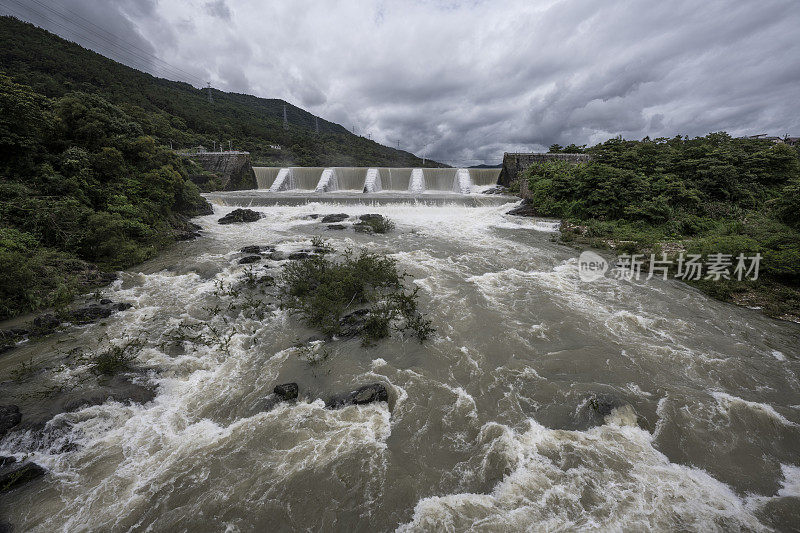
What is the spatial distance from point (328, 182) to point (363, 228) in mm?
14600

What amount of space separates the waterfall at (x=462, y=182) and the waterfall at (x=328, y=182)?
1157 cm

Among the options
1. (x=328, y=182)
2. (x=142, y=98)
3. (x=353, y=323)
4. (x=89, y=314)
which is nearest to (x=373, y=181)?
(x=328, y=182)

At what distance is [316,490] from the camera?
10.2ft

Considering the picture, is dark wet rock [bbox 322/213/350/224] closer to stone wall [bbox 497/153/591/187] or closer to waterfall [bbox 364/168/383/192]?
waterfall [bbox 364/168/383/192]

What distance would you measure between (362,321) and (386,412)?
2347 mm

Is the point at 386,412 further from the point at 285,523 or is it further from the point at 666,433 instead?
the point at 666,433

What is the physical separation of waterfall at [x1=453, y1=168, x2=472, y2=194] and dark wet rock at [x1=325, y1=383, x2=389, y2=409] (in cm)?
2493

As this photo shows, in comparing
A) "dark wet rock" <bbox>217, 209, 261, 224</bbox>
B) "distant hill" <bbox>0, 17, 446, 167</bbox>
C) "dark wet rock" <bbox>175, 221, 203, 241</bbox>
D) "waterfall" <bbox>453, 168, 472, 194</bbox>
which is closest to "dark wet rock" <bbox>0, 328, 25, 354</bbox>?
"dark wet rock" <bbox>175, 221, 203, 241</bbox>

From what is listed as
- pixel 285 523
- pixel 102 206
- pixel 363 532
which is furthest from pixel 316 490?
pixel 102 206

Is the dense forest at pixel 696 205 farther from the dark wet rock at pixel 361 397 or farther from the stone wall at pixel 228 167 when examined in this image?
the stone wall at pixel 228 167

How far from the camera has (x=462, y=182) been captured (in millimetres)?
27938

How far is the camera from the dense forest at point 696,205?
8453 mm

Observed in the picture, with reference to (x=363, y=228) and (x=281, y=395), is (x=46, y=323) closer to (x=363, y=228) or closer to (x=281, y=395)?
(x=281, y=395)

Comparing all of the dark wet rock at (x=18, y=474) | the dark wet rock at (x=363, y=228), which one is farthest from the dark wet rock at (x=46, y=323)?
the dark wet rock at (x=363, y=228)
